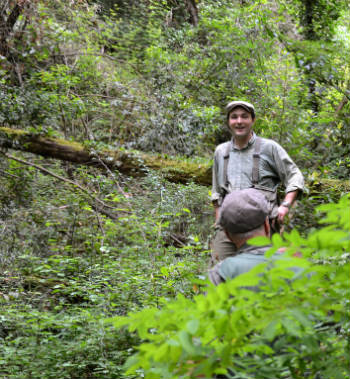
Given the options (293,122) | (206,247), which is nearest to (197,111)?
(293,122)

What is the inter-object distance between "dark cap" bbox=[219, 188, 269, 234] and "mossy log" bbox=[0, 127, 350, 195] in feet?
16.8

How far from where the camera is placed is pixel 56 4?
920cm

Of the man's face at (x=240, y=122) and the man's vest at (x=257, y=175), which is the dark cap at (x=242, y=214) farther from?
the man's face at (x=240, y=122)

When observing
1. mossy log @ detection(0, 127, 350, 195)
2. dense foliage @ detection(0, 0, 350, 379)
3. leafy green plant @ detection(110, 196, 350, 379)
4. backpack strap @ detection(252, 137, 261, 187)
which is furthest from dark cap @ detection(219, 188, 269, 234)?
mossy log @ detection(0, 127, 350, 195)

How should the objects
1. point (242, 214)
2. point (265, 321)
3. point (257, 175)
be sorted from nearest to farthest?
point (265, 321) → point (242, 214) → point (257, 175)

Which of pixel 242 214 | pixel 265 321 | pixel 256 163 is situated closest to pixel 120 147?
pixel 256 163

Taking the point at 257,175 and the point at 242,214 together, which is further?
the point at 257,175

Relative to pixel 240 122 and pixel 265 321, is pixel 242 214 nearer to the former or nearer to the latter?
pixel 265 321

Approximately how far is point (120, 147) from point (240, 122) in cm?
413

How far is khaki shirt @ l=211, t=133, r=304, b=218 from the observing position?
4.52m

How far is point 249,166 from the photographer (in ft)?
15.1

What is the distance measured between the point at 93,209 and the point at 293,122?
4.21 meters

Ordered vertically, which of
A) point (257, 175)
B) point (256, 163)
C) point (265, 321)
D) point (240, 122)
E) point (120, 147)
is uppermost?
point (240, 122)

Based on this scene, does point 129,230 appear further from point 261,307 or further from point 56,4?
point 261,307
